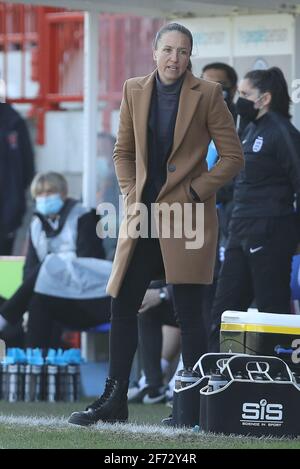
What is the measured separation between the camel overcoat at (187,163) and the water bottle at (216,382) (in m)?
0.49

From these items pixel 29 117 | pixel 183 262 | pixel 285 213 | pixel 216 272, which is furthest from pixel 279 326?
pixel 29 117

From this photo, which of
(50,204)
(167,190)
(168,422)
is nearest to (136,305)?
(167,190)

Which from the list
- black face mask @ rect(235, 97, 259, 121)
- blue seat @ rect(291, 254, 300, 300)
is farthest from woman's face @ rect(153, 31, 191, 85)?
blue seat @ rect(291, 254, 300, 300)

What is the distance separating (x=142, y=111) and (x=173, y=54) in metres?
0.29

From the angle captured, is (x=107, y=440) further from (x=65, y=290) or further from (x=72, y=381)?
(x=65, y=290)

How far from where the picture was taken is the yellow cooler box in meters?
6.67

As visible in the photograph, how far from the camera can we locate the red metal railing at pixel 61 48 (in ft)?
41.5

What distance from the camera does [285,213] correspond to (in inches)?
304

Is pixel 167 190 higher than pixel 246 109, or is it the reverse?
pixel 246 109

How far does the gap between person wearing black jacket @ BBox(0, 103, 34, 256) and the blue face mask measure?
248 centimetres

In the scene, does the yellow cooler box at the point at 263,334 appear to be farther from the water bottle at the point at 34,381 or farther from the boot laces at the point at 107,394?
the water bottle at the point at 34,381

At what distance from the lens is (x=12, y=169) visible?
12672 millimetres

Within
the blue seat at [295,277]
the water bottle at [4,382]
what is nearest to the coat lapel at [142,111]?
the blue seat at [295,277]

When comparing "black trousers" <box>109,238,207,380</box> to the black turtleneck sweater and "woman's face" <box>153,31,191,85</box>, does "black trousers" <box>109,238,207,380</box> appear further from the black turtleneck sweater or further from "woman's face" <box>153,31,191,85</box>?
"woman's face" <box>153,31,191,85</box>
